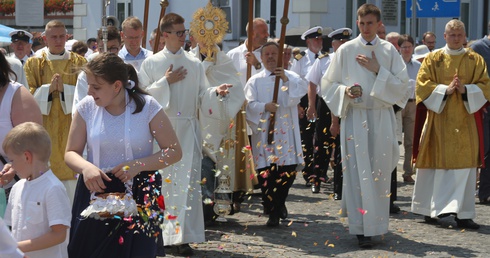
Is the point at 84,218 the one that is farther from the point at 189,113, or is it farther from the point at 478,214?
the point at 478,214

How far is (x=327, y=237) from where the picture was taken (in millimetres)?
10062

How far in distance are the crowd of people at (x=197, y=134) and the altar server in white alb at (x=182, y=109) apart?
12 millimetres

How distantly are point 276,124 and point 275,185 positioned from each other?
27.3 inches

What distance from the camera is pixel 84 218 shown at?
5.97 m

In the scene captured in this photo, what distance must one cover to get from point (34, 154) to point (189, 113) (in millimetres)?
4027

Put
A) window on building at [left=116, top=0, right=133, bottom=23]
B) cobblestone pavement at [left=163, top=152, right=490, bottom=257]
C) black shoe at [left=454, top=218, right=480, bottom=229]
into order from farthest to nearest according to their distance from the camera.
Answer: window on building at [left=116, top=0, right=133, bottom=23] → black shoe at [left=454, top=218, right=480, bottom=229] → cobblestone pavement at [left=163, top=152, right=490, bottom=257]

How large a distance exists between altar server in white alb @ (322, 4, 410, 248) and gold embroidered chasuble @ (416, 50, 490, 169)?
1.22 m

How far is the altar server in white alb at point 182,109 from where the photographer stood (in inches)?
361

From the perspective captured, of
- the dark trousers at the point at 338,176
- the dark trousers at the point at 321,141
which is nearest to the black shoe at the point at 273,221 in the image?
the dark trousers at the point at 338,176

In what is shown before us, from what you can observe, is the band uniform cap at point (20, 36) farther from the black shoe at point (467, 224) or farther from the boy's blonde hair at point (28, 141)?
the boy's blonde hair at point (28, 141)

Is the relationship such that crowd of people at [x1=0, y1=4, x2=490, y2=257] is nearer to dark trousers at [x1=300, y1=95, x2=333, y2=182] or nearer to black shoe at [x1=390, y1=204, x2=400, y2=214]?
dark trousers at [x1=300, y1=95, x2=333, y2=182]

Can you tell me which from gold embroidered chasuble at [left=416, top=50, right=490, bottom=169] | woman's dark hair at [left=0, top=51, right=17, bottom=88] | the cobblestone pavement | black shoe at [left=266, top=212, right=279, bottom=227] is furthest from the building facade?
woman's dark hair at [left=0, top=51, right=17, bottom=88]

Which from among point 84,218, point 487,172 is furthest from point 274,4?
point 84,218

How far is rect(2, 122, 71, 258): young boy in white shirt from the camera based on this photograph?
5.40 m
